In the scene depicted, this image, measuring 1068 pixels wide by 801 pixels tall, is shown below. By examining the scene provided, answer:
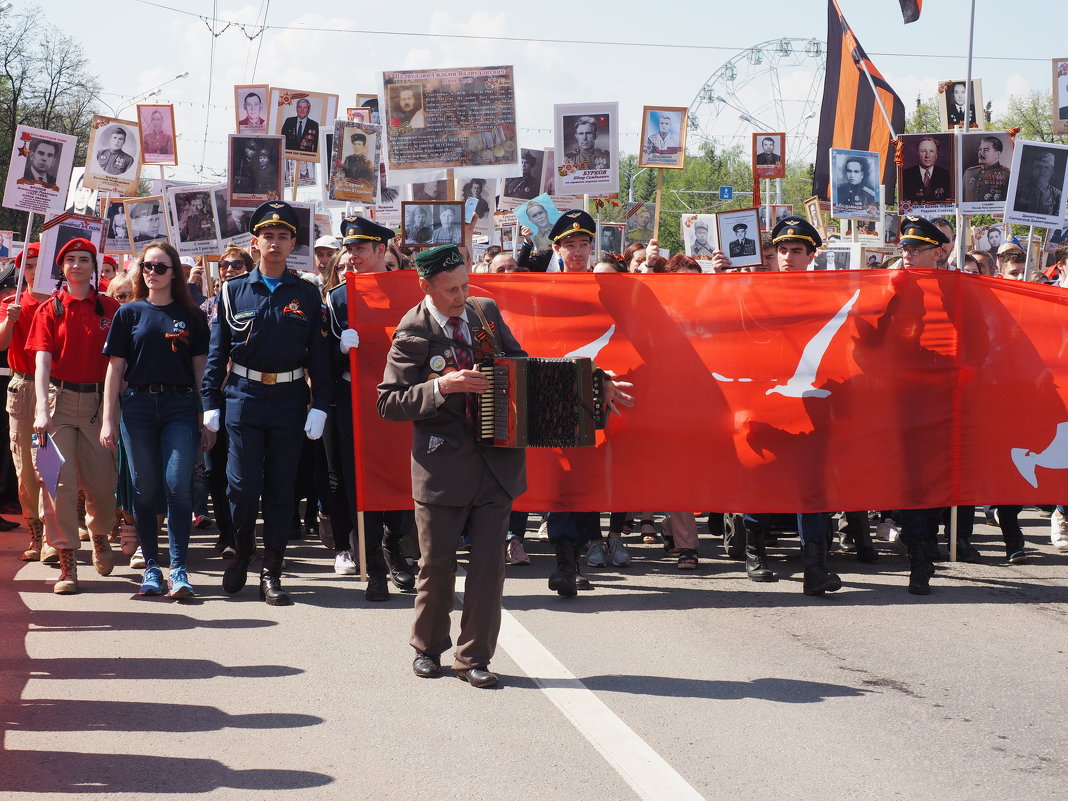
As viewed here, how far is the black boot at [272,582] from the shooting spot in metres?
7.86

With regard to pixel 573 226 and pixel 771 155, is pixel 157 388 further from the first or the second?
pixel 771 155

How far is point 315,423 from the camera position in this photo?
25.4 ft

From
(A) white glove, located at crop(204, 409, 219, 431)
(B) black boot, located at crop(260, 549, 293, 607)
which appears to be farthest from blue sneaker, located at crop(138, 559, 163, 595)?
(A) white glove, located at crop(204, 409, 219, 431)

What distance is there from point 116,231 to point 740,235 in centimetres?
850

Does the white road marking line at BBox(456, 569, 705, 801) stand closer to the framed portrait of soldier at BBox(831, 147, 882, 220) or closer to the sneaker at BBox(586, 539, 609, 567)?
the sneaker at BBox(586, 539, 609, 567)

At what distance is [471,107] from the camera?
1150 cm

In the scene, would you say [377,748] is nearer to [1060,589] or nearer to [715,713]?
[715,713]

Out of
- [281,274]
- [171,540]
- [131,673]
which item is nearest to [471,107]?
[281,274]

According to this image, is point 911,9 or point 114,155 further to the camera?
point 911,9

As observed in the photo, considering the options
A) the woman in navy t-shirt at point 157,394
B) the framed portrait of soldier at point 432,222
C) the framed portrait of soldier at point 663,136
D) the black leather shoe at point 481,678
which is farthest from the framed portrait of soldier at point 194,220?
the black leather shoe at point 481,678

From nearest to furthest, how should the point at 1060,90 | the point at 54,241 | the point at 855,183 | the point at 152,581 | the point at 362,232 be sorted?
1. the point at 152,581
2. the point at 362,232
3. the point at 54,241
4. the point at 855,183
5. the point at 1060,90

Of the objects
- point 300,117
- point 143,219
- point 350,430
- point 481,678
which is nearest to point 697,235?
point 300,117

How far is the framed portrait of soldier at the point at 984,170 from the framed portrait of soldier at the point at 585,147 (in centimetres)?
360

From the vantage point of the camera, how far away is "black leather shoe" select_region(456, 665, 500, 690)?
592 centimetres
